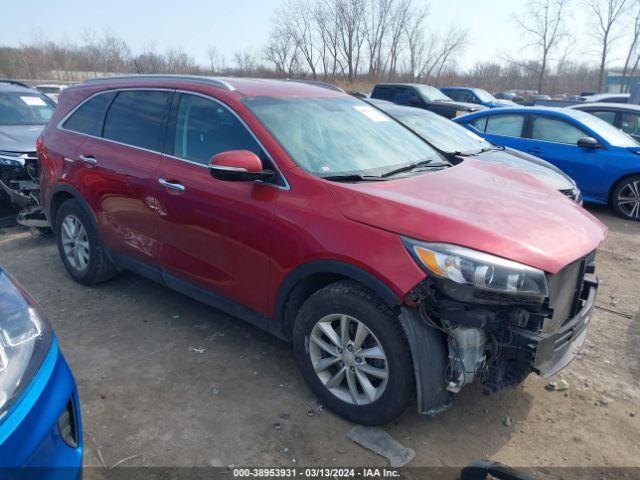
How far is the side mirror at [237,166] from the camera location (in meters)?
2.88

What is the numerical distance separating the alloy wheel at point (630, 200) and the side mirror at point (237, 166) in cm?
680

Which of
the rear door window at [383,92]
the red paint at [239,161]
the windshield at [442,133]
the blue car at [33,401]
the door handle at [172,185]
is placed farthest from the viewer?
the rear door window at [383,92]

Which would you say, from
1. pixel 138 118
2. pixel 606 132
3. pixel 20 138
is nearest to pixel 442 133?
pixel 606 132

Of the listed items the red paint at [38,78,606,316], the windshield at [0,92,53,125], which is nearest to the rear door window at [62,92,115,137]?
the red paint at [38,78,606,316]

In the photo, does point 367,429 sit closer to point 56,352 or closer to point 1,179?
point 56,352

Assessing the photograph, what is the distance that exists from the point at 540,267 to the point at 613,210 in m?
6.63

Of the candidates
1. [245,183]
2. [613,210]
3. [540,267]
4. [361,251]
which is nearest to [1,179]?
[245,183]

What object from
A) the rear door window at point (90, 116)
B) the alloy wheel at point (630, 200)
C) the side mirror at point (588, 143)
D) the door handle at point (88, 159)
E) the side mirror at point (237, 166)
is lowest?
the alloy wheel at point (630, 200)

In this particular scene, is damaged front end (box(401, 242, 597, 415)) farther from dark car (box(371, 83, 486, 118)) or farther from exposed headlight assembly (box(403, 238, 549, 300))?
dark car (box(371, 83, 486, 118))

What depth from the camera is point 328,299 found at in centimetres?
273

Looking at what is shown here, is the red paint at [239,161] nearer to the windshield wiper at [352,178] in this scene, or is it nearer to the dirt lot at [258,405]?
the windshield wiper at [352,178]

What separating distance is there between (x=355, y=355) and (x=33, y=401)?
1.55m

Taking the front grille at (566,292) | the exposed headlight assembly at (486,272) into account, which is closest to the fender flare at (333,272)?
the exposed headlight assembly at (486,272)

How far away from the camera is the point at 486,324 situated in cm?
238
